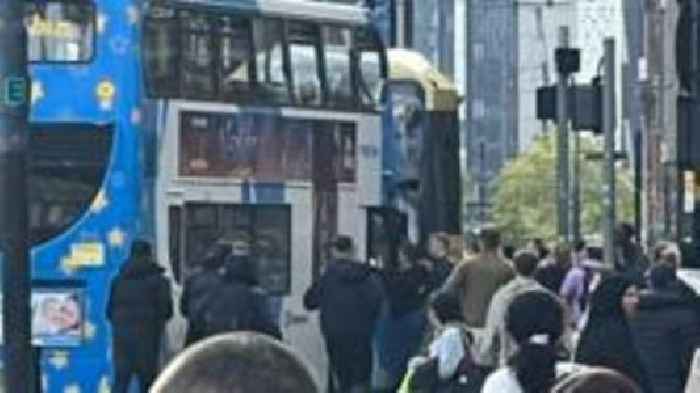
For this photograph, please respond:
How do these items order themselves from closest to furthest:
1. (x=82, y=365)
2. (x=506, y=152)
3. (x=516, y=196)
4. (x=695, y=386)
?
1. (x=695, y=386)
2. (x=82, y=365)
3. (x=516, y=196)
4. (x=506, y=152)

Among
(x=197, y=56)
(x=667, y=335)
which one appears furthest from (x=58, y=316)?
(x=667, y=335)

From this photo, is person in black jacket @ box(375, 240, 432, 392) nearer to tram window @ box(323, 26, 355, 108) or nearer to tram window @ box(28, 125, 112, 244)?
tram window @ box(28, 125, 112, 244)

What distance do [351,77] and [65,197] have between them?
437cm

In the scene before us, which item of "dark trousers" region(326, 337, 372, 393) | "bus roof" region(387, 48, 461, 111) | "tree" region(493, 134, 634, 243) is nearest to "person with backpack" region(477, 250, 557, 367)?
"dark trousers" region(326, 337, 372, 393)

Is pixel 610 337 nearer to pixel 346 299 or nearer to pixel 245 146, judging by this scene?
pixel 346 299

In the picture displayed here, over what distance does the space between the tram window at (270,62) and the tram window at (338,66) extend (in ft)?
3.05

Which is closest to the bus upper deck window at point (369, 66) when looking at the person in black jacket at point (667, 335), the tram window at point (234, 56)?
the tram window at point (234, 56)

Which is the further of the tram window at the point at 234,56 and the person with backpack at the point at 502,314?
the tram window at the point at 234,56

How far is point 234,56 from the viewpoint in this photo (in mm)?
22594

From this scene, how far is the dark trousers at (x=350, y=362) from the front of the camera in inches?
862

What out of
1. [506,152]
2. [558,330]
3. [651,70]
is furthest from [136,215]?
[506,152]

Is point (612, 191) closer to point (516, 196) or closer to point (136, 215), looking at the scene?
point (136, 215)

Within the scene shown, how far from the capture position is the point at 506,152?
6004 inches

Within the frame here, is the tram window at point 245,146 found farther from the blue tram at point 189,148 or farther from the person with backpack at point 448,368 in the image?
the person with backpack at point 448,368
